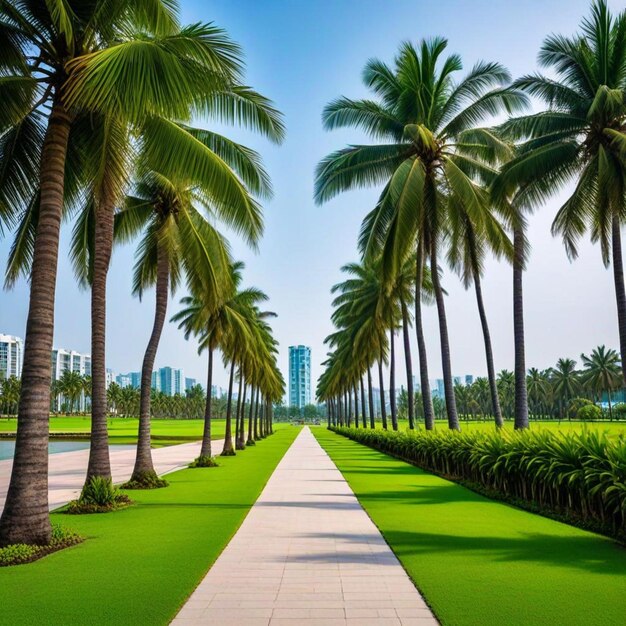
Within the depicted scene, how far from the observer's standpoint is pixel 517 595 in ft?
20.6

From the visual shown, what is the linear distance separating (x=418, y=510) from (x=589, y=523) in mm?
3433

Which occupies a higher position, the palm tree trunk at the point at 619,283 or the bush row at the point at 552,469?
the palm tree trunk at the point at 619,283

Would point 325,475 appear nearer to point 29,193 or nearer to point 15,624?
point 29,193

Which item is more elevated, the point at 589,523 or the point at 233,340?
the point at 233,340

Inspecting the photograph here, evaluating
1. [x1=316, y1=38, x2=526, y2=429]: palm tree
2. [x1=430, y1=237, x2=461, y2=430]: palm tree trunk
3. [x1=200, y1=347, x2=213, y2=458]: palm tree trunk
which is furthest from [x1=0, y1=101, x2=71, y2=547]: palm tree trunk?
[x1=200, y1=347, x2=213, y2=458]: palm tree trunk

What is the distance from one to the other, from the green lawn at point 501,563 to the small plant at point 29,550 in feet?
15.8

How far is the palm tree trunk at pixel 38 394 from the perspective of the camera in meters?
8.32

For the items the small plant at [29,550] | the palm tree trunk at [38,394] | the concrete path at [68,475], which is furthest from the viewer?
the concrete path at [68,475]

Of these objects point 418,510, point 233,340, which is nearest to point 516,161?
point 418,510

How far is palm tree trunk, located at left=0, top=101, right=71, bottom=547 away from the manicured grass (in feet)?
2.13

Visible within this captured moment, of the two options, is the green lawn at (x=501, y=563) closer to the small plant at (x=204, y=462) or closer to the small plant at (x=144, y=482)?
the small plant at (x=144, y=482)

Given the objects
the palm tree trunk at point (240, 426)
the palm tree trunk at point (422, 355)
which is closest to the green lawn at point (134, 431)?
the palm tree trunk at point (240, 426)

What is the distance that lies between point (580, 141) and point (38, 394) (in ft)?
54.6

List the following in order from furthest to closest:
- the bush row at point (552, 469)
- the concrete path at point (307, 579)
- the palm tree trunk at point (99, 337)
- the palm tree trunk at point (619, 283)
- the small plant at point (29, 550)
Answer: the palm tree trunk at point (619, 283), the palm tree trunk at point (99, 337), the bush row at point (552, 469), the small plant at point (29, 550), the concrete path at point (307, 579)
